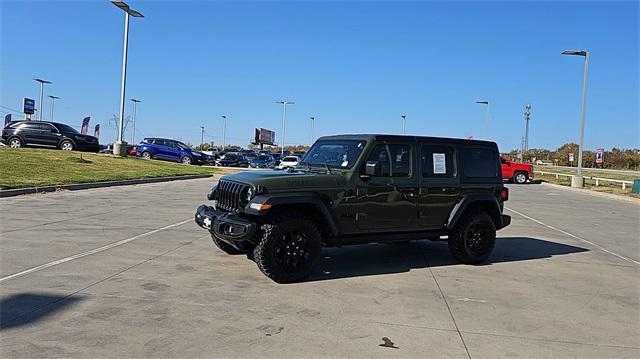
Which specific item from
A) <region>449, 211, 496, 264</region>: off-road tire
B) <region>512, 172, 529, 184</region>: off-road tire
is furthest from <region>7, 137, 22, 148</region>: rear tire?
<region>512, 172, 529, 184</region>: off-road tire

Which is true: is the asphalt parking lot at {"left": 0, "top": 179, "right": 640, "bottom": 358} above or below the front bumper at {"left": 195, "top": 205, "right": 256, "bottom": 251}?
below

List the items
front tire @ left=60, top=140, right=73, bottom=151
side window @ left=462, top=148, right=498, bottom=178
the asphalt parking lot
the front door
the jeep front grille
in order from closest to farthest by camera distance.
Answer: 1. the asphalt parking lot
2. the jeep front grille
3. the front door
4. side window @ left=462, top=148, right=498, bottom=178
5. front tire @ left=60, top=140, right=73, bottom=151

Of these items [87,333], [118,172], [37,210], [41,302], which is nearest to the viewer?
[87,333]

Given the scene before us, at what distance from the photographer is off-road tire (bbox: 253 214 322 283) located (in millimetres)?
5984

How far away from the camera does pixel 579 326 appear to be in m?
5.16

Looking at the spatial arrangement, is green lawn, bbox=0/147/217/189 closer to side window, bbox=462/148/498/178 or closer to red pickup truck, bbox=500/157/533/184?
side window, bbox=462/148/498/178

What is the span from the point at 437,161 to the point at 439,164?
57mm

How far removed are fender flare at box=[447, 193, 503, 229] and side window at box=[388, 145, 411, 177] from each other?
3.33 ft

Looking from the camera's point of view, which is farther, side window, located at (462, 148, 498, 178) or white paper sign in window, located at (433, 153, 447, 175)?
side window, located at (462, 148, 498, 178)

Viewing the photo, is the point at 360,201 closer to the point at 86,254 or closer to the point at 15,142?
the point at 86,254

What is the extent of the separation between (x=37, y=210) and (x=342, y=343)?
9.33 meters

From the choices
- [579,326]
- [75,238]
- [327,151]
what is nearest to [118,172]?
[75,238]

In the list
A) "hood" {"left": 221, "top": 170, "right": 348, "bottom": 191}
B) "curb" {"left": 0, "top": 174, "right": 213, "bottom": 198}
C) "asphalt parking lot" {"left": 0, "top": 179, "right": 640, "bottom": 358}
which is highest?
"hood" {"left": 221, "top": 170, "right": 348, "bottom": 191}

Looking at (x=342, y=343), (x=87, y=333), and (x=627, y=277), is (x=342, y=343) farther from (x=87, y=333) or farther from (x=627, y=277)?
(x=627, y=277)
